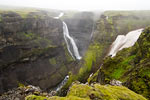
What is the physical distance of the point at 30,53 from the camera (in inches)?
1677

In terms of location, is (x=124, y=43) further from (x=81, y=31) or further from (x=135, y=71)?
(x=135, y=71)

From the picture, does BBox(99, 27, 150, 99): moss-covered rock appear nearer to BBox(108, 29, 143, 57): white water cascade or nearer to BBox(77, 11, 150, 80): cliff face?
BBox(77, 11, 150, 80): cliff face

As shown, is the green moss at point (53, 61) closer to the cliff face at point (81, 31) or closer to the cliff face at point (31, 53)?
the cliff face at point (31, 53)

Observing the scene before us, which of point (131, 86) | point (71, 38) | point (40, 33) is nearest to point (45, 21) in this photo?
point (40, 33)

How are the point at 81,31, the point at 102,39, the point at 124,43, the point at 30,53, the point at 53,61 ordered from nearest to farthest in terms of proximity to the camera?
the point at 30,53, the point at 124,43, the point at 53,61, the point at 102,39, the point at 81,31

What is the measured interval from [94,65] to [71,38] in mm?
23551

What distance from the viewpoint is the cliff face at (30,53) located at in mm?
36688

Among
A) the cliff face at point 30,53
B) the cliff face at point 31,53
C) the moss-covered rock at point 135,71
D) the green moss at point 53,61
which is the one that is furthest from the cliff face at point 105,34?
the moss-covered rock at point 135,71

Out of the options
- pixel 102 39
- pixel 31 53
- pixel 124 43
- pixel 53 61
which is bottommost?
pixel 53 61

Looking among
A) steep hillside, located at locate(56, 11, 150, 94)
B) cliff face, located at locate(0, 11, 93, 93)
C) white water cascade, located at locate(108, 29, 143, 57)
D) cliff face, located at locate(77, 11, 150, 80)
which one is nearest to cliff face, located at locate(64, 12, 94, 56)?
steep hillside, located at locate(56, 11, 150, 94)

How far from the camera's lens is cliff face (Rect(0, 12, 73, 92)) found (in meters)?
36.7

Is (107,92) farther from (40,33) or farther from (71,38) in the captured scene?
(71,38)

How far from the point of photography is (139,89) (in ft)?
38.9

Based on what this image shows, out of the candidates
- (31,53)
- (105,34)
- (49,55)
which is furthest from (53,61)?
(105,34)
